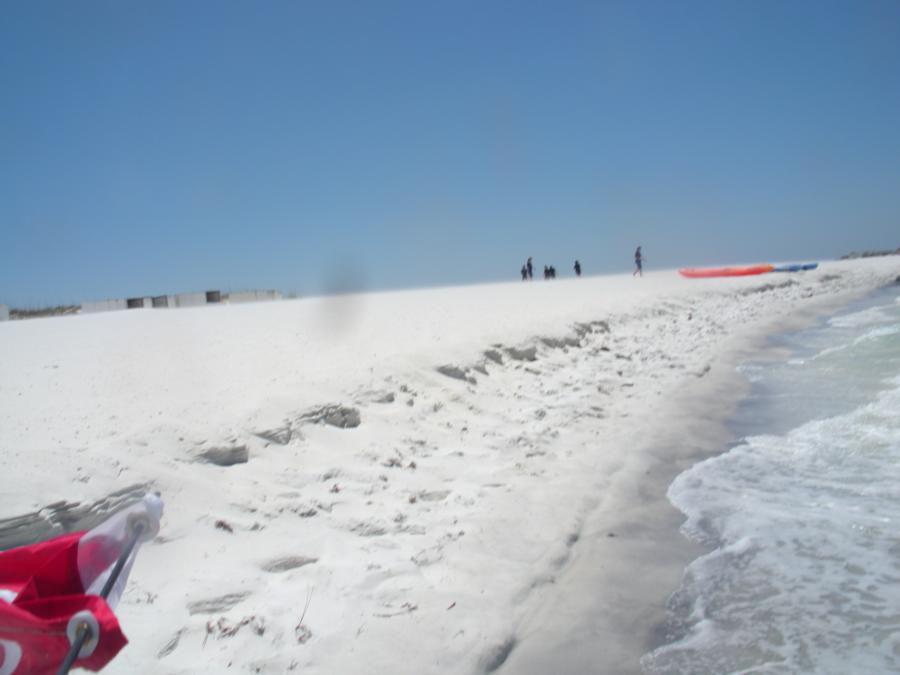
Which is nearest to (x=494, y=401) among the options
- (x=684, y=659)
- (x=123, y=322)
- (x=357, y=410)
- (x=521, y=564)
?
(x=357, y=410)

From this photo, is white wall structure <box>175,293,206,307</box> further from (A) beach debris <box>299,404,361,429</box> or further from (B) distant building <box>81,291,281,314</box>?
(A) beach debris <box>299,404,361,429</box>

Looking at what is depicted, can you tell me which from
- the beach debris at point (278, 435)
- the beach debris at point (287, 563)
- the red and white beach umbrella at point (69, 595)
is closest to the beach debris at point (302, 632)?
the beach debris at point (287, 563)

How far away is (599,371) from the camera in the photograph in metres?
9.30

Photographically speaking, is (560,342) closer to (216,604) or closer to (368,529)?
(368,529)

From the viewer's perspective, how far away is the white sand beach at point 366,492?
296 cm

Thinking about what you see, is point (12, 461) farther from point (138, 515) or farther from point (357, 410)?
point (357, 410)

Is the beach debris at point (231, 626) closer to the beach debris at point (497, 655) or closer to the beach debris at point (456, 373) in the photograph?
the beach debris at point (497, 655)

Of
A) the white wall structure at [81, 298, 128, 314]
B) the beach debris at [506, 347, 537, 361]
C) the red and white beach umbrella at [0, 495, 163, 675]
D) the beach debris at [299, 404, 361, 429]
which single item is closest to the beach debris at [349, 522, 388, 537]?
the beach debris at [299, 404, 361, 429]

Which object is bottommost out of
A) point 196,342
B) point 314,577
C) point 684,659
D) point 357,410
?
point 684,659

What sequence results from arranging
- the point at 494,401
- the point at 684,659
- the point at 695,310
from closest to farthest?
the point at 684,659
the point at 494,401
the point at 695,310

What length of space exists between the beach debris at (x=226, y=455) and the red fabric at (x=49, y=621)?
2.28 m

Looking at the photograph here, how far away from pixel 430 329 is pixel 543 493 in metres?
6.22

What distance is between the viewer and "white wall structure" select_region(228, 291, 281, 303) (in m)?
27.5

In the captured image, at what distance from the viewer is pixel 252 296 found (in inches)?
1106
